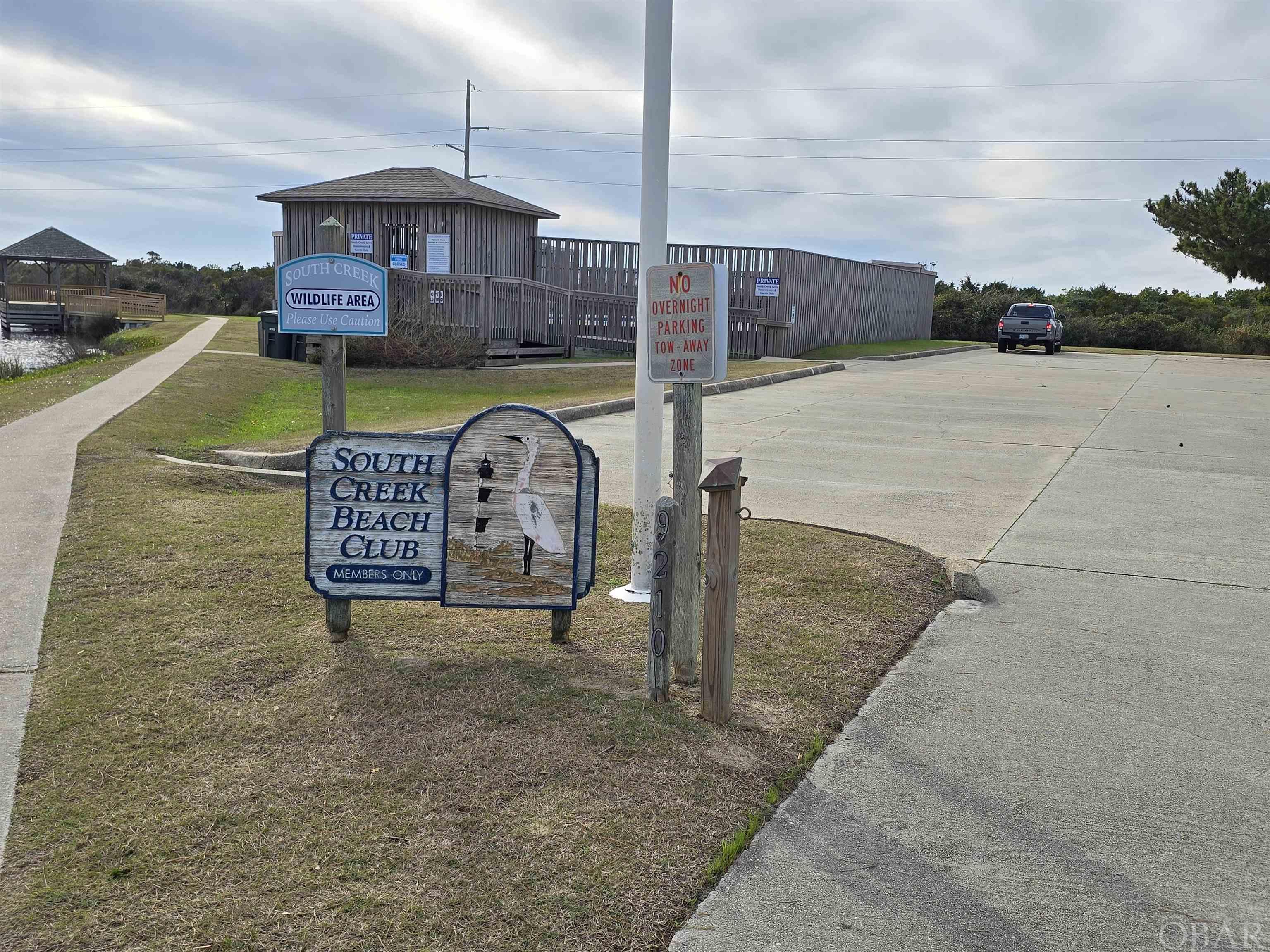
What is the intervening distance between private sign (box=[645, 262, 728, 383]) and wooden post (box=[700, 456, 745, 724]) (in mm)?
425

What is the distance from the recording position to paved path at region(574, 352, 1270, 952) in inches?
129

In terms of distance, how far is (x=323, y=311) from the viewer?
5734 millimetres

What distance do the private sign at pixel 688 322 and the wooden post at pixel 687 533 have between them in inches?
4.7

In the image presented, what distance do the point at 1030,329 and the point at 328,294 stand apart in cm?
3233

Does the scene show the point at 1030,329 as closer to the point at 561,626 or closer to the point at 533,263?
the point at 533,263

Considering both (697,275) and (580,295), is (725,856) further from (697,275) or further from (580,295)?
(580,295)

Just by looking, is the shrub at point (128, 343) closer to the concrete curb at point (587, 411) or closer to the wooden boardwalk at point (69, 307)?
the wooden boardwalk at point (69, 307)

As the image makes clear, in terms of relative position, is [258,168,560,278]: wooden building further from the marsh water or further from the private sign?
the private sign

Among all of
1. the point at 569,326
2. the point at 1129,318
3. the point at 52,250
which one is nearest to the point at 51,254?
the point at 52,250

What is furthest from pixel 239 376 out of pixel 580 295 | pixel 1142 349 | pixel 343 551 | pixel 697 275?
pixel 1142 349

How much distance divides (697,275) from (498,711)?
195 centimetres

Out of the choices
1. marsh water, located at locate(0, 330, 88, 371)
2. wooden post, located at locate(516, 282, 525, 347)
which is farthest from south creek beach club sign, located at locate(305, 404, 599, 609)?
marsh water, located at locate(0, 330, 88, 371)

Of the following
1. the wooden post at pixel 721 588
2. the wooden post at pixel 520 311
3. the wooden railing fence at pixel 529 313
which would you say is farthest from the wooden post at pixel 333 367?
the wooden post at pixel 520 311

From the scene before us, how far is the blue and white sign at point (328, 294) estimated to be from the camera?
571 cm
